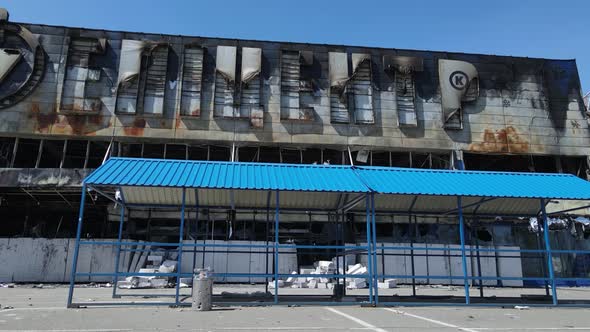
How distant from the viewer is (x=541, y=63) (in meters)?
33.2

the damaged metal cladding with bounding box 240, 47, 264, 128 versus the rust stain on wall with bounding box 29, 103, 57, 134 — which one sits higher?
the damaged metal cladding with bounding box 240, 47, 264, 128

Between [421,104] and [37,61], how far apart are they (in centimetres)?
2605

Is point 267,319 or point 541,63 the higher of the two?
point 541,63

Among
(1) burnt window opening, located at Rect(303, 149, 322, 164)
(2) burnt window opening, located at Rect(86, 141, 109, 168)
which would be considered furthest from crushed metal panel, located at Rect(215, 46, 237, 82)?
(2) burnt window opening, located at Rect(86, 141, 109, 168)

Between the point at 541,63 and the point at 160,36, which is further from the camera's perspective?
the point at 541,63

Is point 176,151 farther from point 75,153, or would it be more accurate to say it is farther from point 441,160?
point 441,160

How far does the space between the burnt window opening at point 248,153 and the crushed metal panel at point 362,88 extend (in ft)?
24.3

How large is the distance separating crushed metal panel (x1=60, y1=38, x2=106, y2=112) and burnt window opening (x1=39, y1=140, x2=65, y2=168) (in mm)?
2925

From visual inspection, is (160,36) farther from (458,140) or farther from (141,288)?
(458,140)

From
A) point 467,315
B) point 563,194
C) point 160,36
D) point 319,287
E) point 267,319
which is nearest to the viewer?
point 267,319

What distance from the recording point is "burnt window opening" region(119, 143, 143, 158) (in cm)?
2938

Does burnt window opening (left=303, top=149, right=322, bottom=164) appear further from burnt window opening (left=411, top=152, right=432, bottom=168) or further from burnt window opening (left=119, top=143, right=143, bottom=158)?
burnt window opening (left=119, top=143, right=143, bottom=158)

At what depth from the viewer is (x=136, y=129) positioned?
28750 millimetres

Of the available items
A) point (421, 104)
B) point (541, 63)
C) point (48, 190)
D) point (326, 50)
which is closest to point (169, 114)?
point (48, 190)
